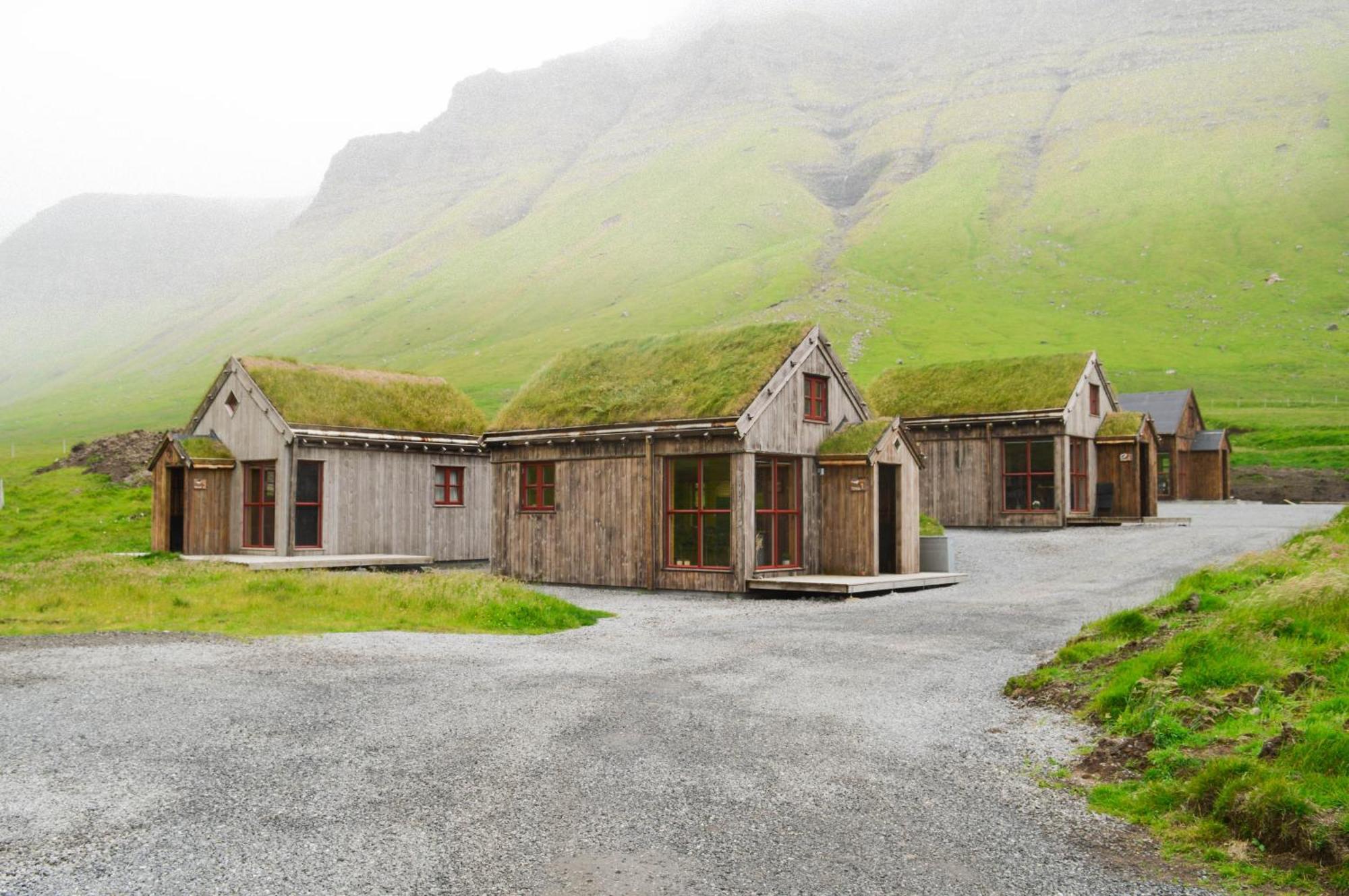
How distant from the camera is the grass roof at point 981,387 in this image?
124 feet

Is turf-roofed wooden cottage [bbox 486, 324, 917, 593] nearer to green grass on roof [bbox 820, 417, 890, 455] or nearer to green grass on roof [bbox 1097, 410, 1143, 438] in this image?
green grass on roof [bbox 820, 417, 890, 455]

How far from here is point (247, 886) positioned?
625 centimetres

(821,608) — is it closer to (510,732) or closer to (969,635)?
(969,635)

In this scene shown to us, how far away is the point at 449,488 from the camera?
32562 mm

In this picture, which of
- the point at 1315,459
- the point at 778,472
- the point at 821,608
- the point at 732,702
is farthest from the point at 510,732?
the point at 1315,459

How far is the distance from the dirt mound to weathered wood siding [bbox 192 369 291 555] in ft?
53.1

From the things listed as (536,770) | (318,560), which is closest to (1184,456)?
(318,560)

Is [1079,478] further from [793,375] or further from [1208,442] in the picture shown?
[1208,442]

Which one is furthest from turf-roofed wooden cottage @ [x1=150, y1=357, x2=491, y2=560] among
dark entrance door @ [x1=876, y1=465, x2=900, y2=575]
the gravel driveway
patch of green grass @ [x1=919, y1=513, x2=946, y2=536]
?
the gravel driveway

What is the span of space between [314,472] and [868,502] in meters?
15.5

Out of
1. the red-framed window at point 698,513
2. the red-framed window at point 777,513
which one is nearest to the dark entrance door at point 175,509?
the red-framed window at point 698,513

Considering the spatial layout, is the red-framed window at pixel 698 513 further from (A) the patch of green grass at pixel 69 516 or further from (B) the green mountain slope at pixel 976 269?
(B) the green mountain slope at pixel 976 269

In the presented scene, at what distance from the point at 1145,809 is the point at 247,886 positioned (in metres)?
6.19

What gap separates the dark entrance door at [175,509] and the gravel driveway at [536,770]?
17106mm
